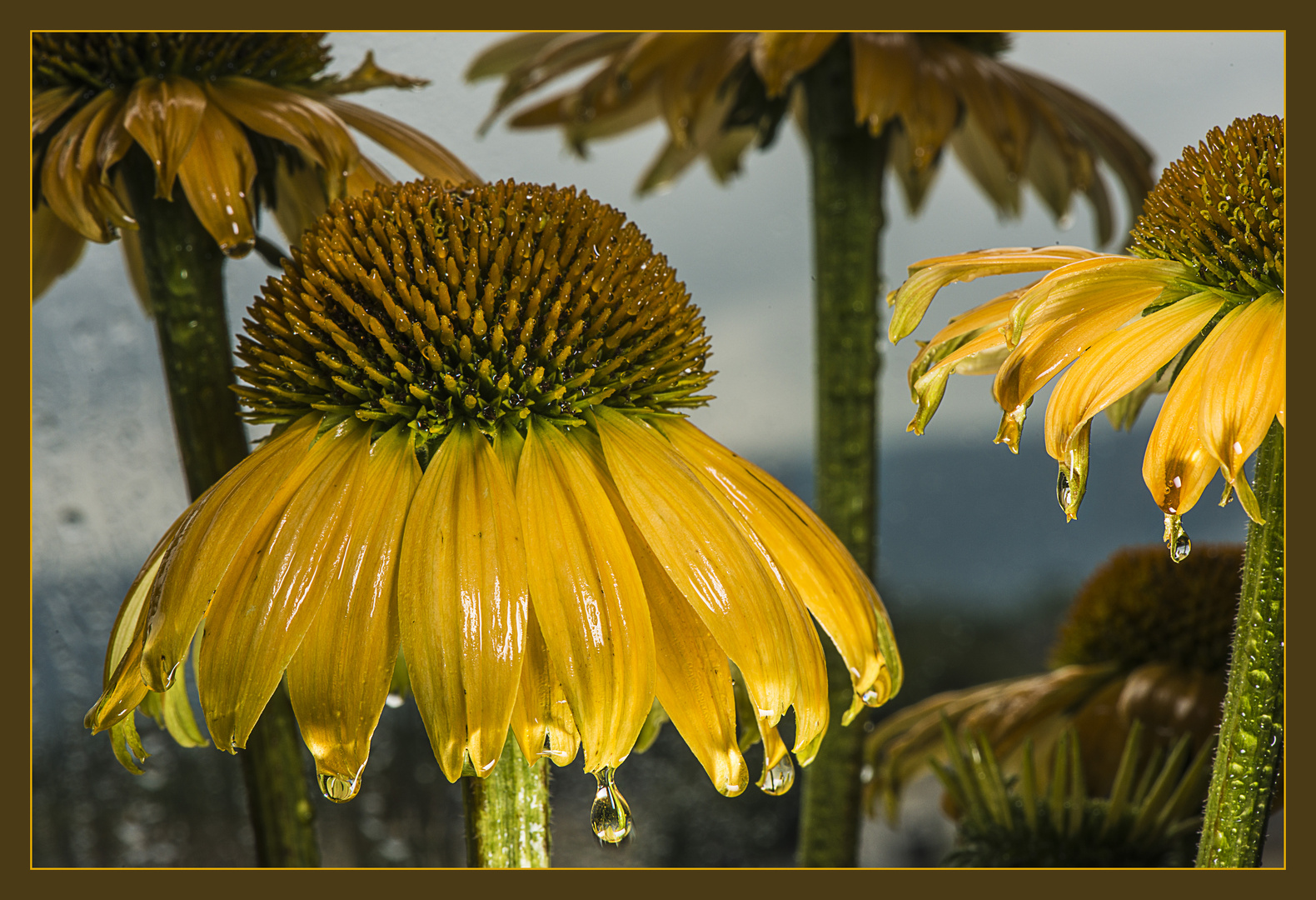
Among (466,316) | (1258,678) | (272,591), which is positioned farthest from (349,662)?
(1258,678)

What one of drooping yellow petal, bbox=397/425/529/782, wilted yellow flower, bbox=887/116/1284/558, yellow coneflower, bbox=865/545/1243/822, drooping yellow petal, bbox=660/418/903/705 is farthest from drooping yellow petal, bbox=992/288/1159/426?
yellow coneflower, bbox=865/545/1243/822

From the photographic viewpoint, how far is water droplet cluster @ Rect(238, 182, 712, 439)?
1.46 ft

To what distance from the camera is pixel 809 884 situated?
1.91ft

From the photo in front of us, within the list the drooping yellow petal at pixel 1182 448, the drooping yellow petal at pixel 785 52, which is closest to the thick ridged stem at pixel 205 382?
the drooping yellow petal at pixel 785 52

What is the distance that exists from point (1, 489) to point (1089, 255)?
0.60 metres

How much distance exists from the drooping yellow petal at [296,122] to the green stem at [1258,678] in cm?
48

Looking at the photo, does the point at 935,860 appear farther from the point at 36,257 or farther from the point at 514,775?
the point at 36,257

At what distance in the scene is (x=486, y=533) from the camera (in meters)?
0.42

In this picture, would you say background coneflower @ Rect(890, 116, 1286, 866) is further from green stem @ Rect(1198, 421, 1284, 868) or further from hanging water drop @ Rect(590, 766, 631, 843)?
hanging water drop @ Rect(590, 766, 631, 843)

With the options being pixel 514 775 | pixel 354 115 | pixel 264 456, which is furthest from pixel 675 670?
pixel 354 115

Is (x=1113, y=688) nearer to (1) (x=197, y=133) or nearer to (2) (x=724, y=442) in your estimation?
(2) (x=724, y=442)

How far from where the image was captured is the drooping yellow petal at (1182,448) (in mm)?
411

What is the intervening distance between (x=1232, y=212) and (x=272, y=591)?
432 mm

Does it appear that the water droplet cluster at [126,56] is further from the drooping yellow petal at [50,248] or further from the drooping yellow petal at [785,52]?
the drooping yellow petal at [785,52]
